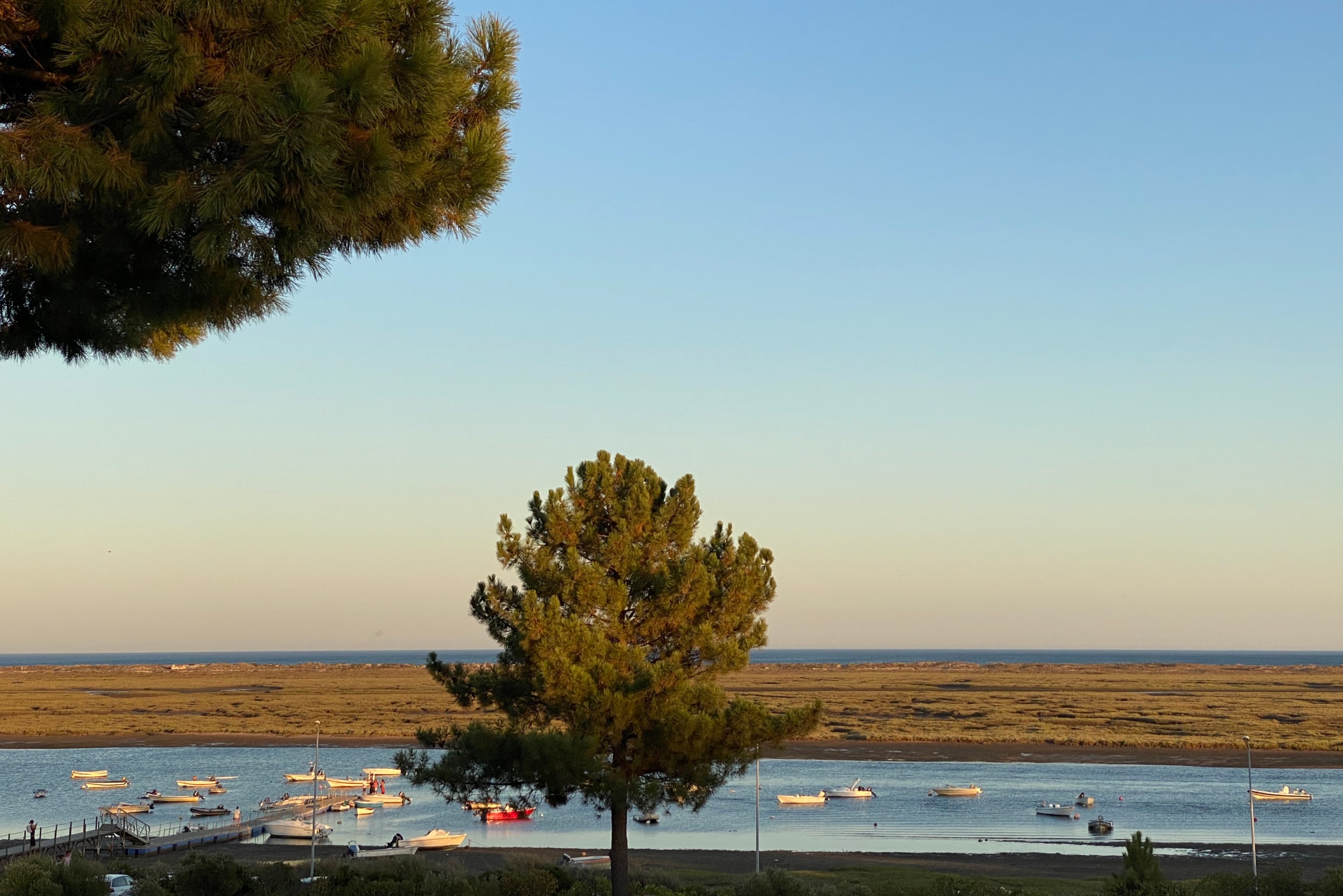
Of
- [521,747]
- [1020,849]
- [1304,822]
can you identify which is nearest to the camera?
[521,747]

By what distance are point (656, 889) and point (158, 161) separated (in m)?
24.4

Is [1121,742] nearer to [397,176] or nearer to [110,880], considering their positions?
[110,880]

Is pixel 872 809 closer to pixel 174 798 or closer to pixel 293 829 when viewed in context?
pixel 293 829

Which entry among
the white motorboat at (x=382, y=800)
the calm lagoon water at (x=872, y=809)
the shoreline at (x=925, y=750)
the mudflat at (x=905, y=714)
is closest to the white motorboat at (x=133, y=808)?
the calm lagoon water at (x=872, y=809)

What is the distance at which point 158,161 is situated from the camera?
8492 mm

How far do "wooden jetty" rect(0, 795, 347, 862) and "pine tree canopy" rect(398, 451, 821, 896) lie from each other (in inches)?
891

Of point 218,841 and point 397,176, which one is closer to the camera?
point 397,176

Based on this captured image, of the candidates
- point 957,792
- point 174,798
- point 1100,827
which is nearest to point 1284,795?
point 1100,827

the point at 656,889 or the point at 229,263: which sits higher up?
the point at 229,263

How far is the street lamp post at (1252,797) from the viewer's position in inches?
1369

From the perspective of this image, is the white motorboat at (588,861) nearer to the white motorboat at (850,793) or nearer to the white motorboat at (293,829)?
the white motorboat at (293,829)

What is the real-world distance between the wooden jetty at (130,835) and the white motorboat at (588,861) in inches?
377

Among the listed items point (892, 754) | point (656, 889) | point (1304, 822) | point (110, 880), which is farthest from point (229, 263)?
point (892, 754)

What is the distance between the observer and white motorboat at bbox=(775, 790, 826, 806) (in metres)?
60.8
